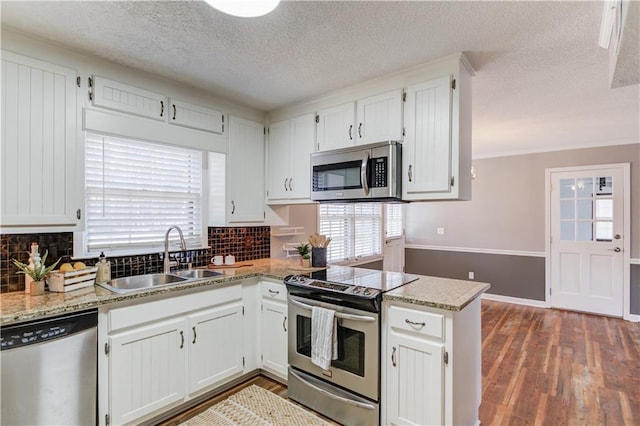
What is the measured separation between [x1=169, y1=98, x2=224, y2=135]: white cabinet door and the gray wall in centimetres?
366

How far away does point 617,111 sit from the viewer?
3201 millimetres

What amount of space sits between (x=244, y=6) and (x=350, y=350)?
1.95m

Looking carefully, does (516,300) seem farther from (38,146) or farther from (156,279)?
(38,146)

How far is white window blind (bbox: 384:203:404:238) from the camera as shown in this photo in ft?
18.2

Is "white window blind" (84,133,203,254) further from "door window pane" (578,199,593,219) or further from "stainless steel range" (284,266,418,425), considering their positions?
"door window pane" (578,199,593,219)

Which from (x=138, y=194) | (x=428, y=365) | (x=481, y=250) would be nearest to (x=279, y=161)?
(x=138, y=194)

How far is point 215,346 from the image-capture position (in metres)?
2.39

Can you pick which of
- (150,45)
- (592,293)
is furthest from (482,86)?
(592,293)

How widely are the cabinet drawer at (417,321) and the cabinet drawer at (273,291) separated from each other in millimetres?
912


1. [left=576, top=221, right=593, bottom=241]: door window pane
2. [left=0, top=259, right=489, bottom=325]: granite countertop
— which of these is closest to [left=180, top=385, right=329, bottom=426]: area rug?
[left=0, top=259, right=489, bottom=325]: granite countertop

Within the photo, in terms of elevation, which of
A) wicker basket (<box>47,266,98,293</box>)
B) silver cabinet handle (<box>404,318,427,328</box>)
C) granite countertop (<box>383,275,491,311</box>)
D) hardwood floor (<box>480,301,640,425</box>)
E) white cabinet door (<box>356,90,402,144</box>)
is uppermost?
white cabinet door (<box>356,90,402,144</box>)

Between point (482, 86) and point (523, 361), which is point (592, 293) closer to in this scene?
point (523, 361)

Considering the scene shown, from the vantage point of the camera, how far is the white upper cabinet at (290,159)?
301 cm

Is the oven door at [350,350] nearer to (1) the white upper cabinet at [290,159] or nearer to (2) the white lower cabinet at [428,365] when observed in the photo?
(2) the white lower cabinet at [428,365]
